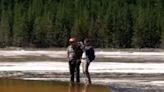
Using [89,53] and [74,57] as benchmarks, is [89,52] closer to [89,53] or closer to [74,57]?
[89,53]

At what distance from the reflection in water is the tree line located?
233 ft

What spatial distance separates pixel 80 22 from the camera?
10231 centimetres

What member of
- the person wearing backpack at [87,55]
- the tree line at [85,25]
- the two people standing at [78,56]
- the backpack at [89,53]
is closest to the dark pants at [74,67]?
the two people standing at [78,56]

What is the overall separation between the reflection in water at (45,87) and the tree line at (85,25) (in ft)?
233

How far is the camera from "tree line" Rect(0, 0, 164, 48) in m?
96.9

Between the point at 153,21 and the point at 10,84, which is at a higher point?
the point at 10,84

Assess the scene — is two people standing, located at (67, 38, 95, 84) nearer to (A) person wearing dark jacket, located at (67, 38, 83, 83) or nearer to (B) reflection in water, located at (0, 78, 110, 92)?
(A) person wearing dark jacket, located at (67, 38, 83, 83)

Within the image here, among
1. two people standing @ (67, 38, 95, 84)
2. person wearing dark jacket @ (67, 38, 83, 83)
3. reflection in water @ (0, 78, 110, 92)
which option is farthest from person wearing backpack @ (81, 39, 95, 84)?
reflection in water @ (0, 78, 110, 92)

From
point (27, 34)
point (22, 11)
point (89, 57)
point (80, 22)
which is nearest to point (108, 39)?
point (80, 22)

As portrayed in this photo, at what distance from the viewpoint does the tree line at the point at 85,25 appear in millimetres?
96950

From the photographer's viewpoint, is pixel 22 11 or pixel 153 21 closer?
pixel 153 21

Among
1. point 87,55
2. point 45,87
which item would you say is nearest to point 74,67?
point 87,55

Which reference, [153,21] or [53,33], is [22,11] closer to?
[53,33]

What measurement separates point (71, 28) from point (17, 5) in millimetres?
21214
